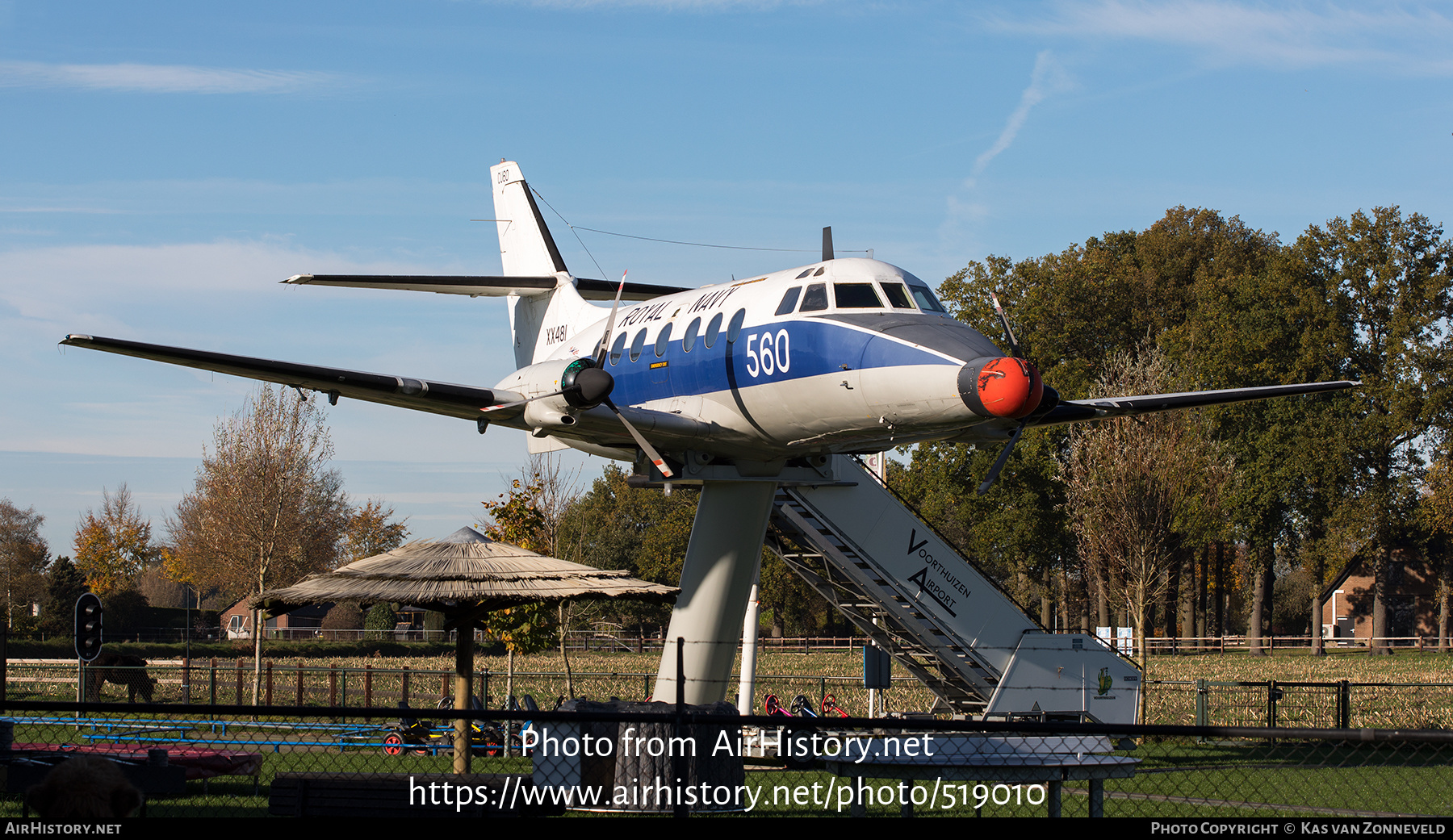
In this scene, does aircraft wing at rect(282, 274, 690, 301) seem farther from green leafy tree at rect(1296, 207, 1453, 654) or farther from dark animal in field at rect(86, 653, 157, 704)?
green leafy tree at rect(1296, 207, 1453, 654)

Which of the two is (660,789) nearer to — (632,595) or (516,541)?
(632,595)

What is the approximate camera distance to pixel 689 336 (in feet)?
52.2

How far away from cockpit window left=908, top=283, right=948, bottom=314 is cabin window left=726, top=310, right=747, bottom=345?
2080 millimetres

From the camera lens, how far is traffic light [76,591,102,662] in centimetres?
1745

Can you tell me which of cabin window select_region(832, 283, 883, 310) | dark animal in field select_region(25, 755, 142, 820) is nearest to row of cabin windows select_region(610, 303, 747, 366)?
cabin window select_region(832, 283, 883, 310)

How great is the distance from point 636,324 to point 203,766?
787cm

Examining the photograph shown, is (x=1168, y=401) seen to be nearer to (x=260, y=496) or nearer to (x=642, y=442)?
(x=642, y=442)

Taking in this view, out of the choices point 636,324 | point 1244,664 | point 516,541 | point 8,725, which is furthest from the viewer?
point 1244,664

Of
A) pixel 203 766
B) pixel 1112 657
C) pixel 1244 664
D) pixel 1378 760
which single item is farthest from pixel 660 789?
pixel 1244 664

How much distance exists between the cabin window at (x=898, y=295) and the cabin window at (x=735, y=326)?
A: 6.02 feet

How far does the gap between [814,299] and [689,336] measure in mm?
2154

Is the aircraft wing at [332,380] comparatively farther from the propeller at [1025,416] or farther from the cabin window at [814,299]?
the propeller at [1025,416]

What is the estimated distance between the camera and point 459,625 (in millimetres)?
15125

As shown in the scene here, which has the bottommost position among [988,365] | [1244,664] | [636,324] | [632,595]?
[1244,664]
